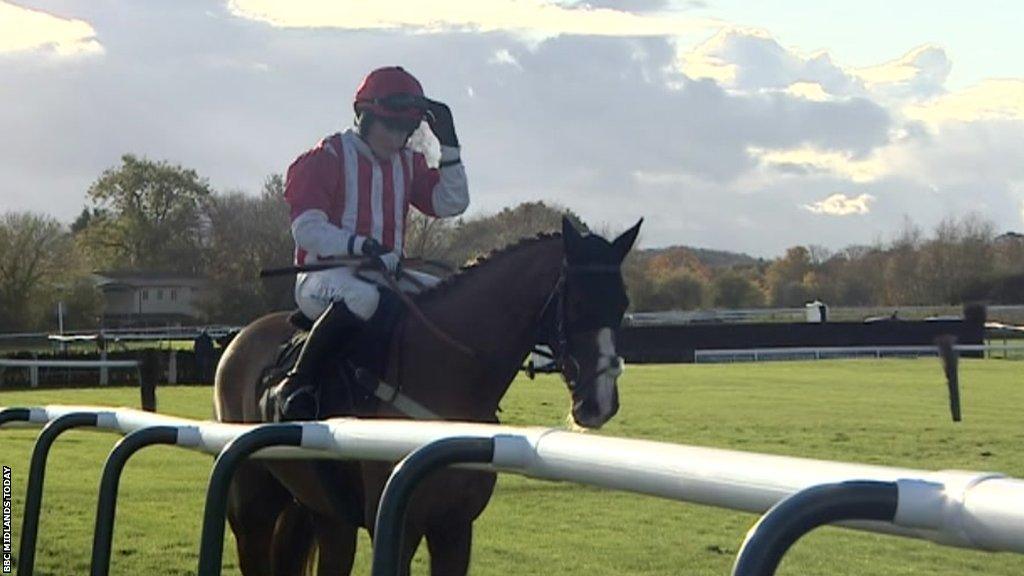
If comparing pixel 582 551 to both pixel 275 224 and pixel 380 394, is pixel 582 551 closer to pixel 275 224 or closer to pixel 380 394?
pixel 380 394

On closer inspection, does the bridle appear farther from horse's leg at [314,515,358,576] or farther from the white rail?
the white rail

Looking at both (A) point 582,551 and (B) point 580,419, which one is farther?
(A) point 582,551

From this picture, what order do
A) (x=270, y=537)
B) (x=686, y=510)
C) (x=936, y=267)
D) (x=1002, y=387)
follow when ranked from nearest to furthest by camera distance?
1. (x=270, y=537)
2. (x=686, y=510)
3. (x=1002, y=387)
4. (x=936, y=267)

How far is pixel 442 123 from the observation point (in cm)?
555

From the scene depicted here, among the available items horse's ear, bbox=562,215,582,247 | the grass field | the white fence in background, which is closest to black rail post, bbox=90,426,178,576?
the grass field

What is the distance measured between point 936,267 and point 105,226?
3633cm

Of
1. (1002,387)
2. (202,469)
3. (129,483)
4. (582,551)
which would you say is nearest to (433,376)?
(582,551)

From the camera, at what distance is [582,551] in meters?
7.56

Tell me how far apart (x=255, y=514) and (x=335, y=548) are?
596 mm

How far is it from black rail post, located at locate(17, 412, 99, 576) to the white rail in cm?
134

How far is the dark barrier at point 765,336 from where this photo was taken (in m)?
35.5

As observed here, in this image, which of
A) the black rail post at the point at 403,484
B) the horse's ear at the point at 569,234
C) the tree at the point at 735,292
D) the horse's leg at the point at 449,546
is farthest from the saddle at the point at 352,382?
the tree at the point at 735,292

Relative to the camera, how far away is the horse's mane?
16.8 ft

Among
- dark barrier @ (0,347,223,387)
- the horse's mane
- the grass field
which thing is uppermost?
the horse's mane
